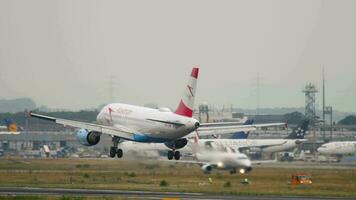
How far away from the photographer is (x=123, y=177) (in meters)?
143

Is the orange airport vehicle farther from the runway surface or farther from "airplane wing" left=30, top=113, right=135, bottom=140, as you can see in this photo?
the runway surface

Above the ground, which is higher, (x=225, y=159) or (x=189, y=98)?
(x=189, y=98)

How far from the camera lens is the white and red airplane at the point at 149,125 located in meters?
115

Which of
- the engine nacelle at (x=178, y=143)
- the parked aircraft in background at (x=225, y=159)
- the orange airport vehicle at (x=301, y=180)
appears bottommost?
the orange airport vehicle at (x=301, y=180)

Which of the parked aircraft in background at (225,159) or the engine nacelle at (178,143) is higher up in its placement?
the engine nacelle at (178,143)

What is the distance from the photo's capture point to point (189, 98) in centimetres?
11581

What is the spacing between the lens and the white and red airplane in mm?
114613

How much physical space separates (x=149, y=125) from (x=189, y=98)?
5.91 m

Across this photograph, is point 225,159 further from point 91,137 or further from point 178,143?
point 91,137

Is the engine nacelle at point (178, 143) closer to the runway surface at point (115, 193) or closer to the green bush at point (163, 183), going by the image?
the green bush at point (163, 183)

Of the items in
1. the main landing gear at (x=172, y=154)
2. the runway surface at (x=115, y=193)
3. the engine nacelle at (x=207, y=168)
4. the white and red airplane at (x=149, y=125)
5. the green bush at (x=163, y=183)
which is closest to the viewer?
the runway surface at (x=115, y=193)

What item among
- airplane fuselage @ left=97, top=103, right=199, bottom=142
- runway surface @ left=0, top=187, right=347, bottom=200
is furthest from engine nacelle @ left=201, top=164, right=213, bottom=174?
runway surface @ left=0, top=187, right=347, bottom=200

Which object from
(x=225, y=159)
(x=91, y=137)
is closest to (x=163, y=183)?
(x=91, y=137)

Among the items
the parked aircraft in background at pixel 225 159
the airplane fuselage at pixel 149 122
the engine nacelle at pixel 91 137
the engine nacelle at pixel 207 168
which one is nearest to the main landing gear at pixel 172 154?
the airplane fuselage at pixel 149 122
